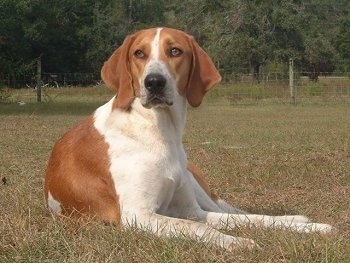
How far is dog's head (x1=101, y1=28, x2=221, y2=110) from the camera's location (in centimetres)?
389

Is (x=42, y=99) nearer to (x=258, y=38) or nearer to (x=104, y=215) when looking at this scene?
(x=258, y=38)

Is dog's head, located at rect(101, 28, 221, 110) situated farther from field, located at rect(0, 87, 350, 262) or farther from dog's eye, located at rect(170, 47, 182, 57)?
field, located at rect(0, 87, 350, 262)

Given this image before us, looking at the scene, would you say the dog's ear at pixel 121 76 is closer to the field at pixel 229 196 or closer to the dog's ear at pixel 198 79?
the dog's ear at pixel 198 79

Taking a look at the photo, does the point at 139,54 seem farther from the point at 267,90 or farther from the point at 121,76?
the point at 267,90

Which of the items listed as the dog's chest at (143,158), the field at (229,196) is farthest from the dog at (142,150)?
the field at (229,196)

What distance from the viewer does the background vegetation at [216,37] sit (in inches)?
1547

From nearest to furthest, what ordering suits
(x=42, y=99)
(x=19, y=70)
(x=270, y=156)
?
(x=270, y=156) < (x=42, y=99) < (x=19, y=70)

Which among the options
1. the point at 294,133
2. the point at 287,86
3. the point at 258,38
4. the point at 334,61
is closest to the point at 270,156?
the point at 294,133

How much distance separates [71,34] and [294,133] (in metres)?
34.6

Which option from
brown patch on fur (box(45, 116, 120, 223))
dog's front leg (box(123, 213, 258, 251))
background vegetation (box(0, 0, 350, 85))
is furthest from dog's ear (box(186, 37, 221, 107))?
background vegetation (box(0, 0, 350, 85))

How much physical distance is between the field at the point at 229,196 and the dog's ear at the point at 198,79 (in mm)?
925

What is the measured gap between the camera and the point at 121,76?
4.09 metres

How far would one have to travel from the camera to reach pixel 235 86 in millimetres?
28297

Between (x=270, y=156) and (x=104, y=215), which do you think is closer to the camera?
(x=104, y=215)
